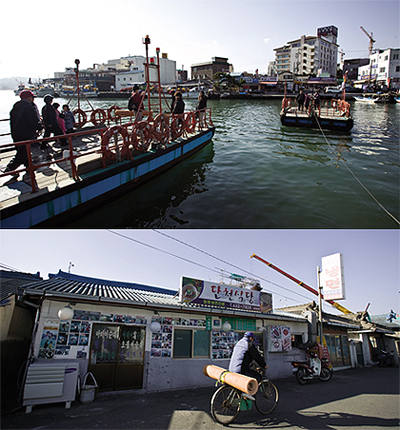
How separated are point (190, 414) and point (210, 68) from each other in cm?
12310

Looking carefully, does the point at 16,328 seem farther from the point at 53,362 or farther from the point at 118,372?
the point at 118,372

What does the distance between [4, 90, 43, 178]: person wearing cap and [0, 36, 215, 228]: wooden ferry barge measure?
409 mm

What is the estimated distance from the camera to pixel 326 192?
10906 mm

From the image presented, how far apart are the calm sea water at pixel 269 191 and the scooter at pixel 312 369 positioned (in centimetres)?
443

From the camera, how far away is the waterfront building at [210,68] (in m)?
113

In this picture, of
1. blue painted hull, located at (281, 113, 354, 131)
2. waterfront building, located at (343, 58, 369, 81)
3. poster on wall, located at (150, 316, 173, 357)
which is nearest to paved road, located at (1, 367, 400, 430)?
poster on wall, located at (150, 316, 173, 357)

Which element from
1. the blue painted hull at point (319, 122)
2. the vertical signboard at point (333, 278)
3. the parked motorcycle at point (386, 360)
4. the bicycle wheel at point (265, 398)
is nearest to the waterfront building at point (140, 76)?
the blue painted hull at point (319, 122)

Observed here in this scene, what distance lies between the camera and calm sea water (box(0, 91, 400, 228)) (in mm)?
9016

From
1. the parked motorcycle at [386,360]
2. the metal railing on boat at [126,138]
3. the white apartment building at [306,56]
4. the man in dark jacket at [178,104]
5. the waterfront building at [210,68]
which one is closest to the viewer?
the metal railing on boat at [126,138]

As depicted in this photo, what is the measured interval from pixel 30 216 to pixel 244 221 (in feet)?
18.5

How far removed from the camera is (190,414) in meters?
5.25

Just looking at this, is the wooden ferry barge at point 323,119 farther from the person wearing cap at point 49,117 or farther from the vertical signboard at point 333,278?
the person wearing cap at point 49,117

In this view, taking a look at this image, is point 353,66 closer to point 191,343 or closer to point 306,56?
point 306,56

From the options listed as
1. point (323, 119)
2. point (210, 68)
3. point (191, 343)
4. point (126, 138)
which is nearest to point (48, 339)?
point (191, 343)
